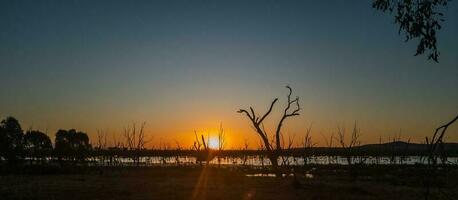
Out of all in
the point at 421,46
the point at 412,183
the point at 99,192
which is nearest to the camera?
the point at 421,46

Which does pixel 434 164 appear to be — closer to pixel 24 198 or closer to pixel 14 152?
pixel 24 198

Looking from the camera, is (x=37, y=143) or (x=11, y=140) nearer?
(x=11, y=140)

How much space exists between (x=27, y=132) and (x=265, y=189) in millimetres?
54651

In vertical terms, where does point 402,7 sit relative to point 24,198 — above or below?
above

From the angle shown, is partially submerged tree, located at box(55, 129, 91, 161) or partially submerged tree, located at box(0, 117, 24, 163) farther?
partially submerged tree, located at box(55, 129, 91, 161)

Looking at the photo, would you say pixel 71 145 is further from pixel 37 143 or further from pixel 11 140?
pixel 11 140

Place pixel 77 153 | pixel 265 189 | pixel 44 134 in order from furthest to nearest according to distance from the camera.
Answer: pixel 44 134 < pixel 77 153 < pixel 265 189

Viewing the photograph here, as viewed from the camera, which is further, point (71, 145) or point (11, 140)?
point (71, 145)

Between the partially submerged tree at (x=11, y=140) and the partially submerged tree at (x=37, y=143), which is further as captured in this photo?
the partially submerged tree at (x=37, y=143)

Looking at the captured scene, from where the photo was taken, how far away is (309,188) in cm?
3061

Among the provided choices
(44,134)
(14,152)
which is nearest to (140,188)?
(14,152)

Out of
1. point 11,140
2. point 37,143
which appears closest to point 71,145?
point 37,143

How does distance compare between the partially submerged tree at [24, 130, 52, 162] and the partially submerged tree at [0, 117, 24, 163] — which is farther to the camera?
the partially submerged tree at [24, 130, 52, 162]

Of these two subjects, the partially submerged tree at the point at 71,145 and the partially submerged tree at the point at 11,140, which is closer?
the partially submerged tree at the point at 11,140
